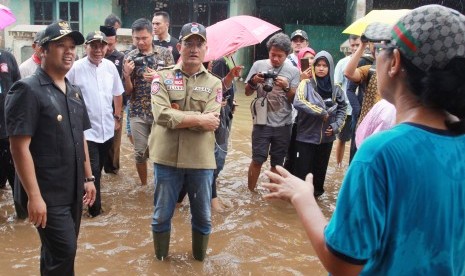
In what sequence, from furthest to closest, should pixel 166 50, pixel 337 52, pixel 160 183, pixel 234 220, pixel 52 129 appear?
pixel 337 52 → pixel 166 50 → pixel 234 220 → pixel 160 183 → pixel 52 129

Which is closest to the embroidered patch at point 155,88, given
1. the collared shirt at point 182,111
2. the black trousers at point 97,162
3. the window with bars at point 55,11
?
the collared shirt at point 182,111

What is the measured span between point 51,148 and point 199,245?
168cm

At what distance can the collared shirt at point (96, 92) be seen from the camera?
4973mm

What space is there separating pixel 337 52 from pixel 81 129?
13674 millimetres

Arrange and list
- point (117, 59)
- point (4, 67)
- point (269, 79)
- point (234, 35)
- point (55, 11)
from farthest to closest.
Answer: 1. point (55, 11)
2. point (117, 59)
3. point (269, 79)
4. point (234, 35)
5. point (4, 67)

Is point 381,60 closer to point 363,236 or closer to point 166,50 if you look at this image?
point 363,236

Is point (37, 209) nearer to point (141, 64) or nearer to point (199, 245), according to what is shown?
point (199, 245)

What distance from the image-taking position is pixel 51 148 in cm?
300

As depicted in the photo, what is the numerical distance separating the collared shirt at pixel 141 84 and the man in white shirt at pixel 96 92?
0.58 meters

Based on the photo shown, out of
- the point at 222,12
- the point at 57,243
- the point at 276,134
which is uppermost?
the point at 222,12

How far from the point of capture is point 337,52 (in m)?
15.8

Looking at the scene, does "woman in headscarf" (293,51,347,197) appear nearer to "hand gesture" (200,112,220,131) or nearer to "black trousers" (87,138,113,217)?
"hand gesture" (200,112,220,131)

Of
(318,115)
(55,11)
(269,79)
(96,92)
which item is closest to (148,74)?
(96,92)

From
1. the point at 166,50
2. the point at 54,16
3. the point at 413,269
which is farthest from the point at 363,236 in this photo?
the point at 54,16
